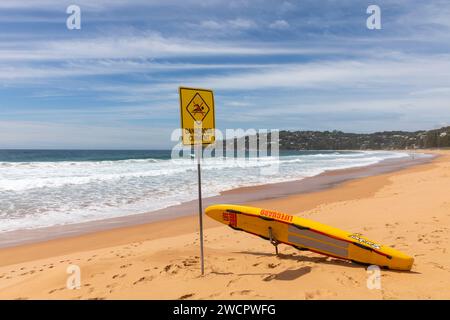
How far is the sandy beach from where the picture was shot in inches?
171

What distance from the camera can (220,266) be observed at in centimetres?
545

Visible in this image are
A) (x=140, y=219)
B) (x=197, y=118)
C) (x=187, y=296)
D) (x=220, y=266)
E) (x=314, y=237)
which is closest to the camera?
(x=187, y=296)

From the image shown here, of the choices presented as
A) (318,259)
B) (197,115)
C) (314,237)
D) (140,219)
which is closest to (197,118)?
(197,115)

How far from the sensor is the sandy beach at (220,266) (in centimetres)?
434

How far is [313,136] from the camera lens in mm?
180500

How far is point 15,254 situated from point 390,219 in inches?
339

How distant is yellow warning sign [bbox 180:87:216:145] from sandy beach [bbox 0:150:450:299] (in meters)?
1.93

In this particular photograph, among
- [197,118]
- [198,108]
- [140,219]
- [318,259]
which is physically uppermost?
[198,108]

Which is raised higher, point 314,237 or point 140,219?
point 314,237

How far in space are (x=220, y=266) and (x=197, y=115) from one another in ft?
7.77

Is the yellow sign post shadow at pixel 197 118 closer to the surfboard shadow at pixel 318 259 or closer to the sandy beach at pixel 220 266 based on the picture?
the sandy beach at pixel 220 266

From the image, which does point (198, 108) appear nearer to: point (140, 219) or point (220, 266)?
point (220, 266)
